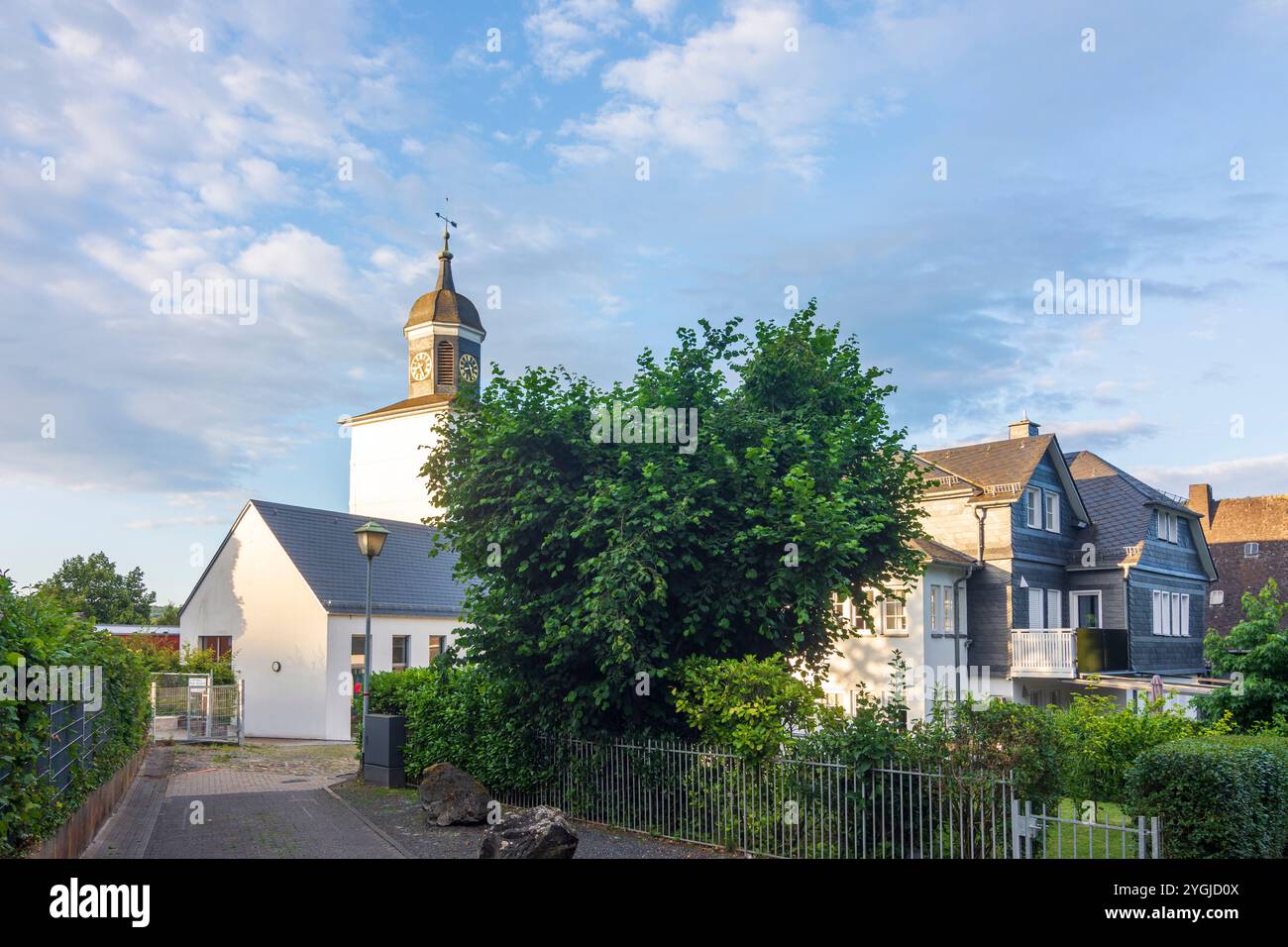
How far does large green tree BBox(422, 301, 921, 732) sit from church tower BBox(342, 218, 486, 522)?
120ft

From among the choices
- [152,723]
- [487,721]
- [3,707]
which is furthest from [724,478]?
[152,723]

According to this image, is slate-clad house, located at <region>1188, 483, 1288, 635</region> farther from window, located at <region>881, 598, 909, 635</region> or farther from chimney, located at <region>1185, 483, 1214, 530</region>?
window, located at <region>881, 598, 909, 635</region>

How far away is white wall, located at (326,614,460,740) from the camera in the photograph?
3075cm

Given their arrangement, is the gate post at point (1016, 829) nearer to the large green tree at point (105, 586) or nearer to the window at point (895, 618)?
the window at point (895, 618)

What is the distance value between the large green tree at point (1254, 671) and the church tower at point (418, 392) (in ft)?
129

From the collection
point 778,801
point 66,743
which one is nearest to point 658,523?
point 778,801

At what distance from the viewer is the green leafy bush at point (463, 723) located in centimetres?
1572

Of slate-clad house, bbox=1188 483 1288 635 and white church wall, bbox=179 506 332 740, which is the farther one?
slate-clad house, bbox=1188 483 1288 635

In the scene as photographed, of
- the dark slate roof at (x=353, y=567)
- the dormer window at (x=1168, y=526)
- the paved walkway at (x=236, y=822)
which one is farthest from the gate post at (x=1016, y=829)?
the dormer window at (x=1168, y=526)

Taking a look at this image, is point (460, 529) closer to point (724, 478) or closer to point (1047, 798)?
point (724, 478)

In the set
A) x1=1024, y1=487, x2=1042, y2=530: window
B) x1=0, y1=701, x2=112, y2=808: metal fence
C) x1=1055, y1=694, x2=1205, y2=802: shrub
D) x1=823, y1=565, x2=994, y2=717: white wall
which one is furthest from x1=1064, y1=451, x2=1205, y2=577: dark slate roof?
x1=0, y1=701, x2=112, y2=808: metal fence

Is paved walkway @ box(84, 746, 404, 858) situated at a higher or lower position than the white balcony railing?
lower
